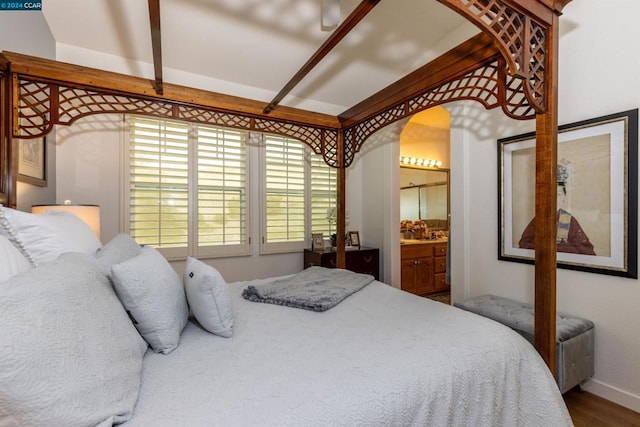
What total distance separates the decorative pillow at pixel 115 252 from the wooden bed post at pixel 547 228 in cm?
196

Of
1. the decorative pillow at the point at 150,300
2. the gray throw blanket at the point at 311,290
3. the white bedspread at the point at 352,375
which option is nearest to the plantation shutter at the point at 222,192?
the gray throw blanket at the point at 311,290

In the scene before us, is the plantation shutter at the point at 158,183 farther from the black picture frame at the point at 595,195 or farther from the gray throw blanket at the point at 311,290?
the black picture frame at the point at 595,195

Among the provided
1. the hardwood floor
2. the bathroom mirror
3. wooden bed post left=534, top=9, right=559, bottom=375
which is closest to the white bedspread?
wooden bed post left=534, top=9, right=559, bottom=375

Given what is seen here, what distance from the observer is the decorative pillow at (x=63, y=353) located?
0.56m

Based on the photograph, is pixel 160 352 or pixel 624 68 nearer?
pixel 160 352

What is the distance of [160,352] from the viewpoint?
3.62ft

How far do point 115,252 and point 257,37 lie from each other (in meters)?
2.18

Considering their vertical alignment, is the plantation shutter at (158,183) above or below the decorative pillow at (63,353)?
above

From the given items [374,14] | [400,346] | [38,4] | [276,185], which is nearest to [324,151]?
[276,185]

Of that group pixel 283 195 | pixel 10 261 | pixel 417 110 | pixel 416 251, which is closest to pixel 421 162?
pixel 416 251

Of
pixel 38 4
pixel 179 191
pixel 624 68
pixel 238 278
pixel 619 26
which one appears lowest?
pixel 238 278

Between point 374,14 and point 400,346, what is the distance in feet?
7.95

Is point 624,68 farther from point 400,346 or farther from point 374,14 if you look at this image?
A: point 400,346

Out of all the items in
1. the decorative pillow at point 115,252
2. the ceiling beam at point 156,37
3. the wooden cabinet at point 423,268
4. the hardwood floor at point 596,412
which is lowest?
the hardwood floor at point 596,412
